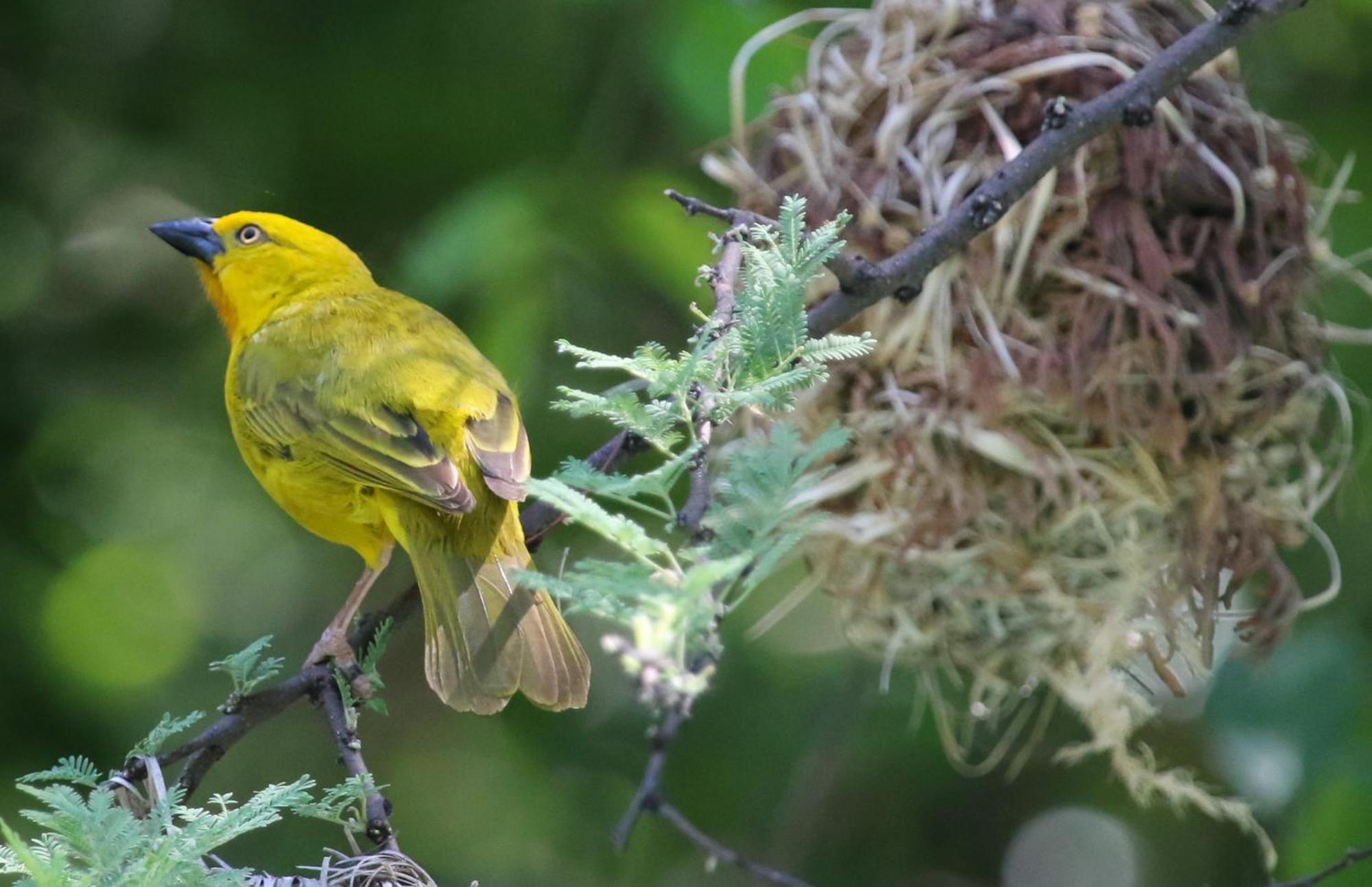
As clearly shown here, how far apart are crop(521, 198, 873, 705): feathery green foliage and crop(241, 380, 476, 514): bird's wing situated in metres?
0.81

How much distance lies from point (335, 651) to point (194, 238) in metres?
1.49

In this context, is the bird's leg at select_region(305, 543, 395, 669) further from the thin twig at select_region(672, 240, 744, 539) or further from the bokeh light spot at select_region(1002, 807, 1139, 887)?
the bokeh light spot at select_region(1002, 807, 1139, 887)

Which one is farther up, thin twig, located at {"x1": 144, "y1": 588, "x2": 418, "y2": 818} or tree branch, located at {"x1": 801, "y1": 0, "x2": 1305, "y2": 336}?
tree branch, located at {"x1": 801, "y1": 0, "x2": 1305, "y2": 336}

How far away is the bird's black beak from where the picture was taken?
3.38 m

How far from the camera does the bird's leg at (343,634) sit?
218 centimetres

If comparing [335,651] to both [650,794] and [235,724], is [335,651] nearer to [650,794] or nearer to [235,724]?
[235,724]

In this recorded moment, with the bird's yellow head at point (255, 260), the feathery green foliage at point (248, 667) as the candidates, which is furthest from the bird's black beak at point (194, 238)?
the feathery green foliage at point (248, 667)

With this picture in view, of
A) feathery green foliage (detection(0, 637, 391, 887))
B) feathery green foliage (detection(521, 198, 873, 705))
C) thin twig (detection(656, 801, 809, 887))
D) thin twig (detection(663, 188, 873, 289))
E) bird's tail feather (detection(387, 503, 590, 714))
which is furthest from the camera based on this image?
thin twig (detection(656, 801, 809, 887))

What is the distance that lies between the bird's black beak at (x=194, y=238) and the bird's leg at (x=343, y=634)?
903mm

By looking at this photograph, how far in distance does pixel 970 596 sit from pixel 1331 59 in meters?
1.66

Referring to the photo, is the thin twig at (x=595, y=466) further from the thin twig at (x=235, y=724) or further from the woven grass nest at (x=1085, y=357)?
the woven grass nest at (x=1085, y=357)

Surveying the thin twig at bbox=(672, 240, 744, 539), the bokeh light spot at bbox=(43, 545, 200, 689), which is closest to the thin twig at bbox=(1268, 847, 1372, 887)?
the thin twig at bbox=(672, 240, 744, 539)

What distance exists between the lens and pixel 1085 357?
263 centimetres

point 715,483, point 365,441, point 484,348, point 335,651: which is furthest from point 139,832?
point 484,348
